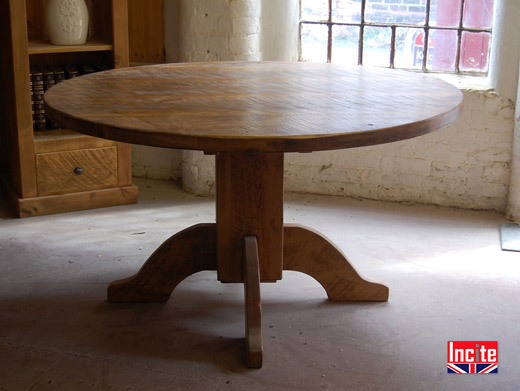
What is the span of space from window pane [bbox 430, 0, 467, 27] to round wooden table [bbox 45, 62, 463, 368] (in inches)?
37.7

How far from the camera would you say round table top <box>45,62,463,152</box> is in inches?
77.7

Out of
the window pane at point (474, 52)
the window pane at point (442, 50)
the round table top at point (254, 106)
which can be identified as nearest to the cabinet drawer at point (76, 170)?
the round table top at point (254, 106)

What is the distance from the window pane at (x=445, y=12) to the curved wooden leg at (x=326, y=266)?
5.31 feet

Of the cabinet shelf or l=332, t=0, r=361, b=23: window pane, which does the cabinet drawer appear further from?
l=332, t=0, r=361, b=23: window pane

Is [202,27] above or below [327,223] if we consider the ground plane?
above

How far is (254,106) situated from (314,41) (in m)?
1.82

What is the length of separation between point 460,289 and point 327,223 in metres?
0.85

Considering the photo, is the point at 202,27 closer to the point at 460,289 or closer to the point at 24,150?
the point at 24,150

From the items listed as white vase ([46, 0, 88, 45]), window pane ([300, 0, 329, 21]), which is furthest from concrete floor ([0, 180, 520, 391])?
window pane ([300, 0, 329, 21])

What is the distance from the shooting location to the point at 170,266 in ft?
8.82

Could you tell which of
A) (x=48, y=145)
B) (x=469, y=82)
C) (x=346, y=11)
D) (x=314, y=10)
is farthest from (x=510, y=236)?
(x=48, y=145)

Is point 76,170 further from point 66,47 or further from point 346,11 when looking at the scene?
point 346,11

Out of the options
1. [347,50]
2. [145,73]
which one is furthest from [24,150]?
[347,50]

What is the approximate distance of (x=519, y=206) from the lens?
3.58 metres
